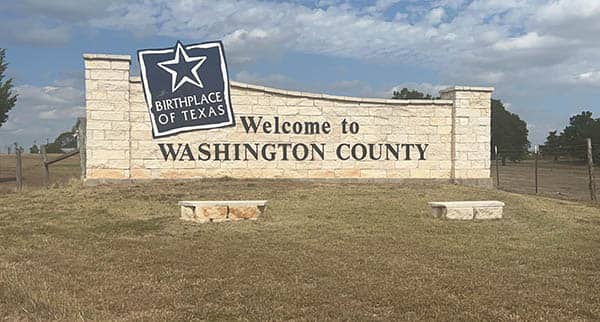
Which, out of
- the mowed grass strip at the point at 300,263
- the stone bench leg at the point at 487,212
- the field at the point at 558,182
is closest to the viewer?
the mowed grass strip at the point at 300,263

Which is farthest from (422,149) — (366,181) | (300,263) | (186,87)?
(300,263)

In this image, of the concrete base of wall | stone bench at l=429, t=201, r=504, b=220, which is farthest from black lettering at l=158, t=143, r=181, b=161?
stone bench at l=429, t=201, r=504, b=220

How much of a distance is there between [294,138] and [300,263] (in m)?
9.14

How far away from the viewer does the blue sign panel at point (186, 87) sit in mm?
15023

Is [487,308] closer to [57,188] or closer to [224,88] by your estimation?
[224,88]

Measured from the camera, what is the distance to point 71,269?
6617 millimetres

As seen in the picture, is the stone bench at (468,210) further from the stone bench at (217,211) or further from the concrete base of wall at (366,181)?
the concrete base of wall at (366,181)

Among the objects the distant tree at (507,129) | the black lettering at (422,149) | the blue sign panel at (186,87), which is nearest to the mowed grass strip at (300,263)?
the blue sign panel at (186,87)

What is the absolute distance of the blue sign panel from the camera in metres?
15.0

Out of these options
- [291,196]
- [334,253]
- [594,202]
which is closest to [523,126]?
[594,202]

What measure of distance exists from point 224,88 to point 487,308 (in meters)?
11.4

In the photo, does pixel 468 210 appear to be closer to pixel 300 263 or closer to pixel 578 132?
pixel 300 263

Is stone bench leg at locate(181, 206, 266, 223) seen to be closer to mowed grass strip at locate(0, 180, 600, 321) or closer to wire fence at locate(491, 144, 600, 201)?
mowed grass strip at locate(0, 180, 600, 321)

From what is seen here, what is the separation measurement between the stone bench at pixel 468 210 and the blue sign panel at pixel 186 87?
21.8 feet
